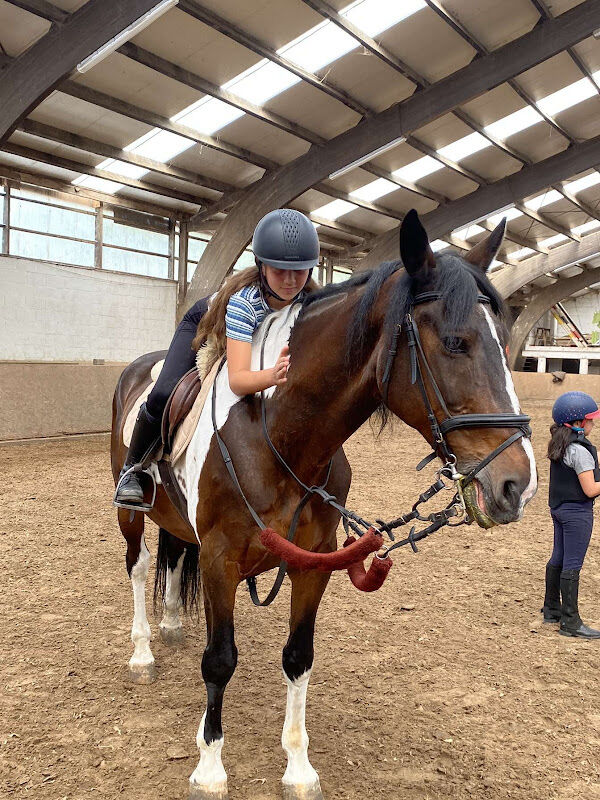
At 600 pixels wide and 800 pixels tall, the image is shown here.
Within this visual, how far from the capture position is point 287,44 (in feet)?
28.0

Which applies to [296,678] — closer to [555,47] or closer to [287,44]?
[287,44]

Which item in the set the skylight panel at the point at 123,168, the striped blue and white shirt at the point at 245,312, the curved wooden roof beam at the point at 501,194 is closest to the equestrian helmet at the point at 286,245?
the striped blue and white shirt at the point at 245,312

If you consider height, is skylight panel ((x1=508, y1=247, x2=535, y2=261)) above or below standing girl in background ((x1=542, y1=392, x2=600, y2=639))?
above

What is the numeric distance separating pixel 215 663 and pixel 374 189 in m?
14.1

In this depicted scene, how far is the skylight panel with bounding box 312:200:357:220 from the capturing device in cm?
1552

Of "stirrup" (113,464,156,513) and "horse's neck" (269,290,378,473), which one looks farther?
"stirrup" (113,464,156,513)

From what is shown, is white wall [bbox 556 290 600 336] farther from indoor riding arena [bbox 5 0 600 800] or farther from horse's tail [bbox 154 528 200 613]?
horse's tail [bbox 154 528 200 613]

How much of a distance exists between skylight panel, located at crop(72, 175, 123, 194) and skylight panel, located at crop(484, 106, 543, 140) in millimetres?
7683

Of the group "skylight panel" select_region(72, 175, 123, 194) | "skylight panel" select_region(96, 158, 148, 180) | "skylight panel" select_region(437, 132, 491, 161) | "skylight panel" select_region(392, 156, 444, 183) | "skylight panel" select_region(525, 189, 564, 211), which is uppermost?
"skylight panel" select_region(525, 189, 564, 211)

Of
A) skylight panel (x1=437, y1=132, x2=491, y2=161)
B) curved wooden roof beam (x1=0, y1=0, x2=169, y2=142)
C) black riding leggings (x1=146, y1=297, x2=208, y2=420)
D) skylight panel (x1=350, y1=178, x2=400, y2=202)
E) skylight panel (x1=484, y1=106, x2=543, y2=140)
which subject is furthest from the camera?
skylight panel (x1=350, y1=178, x2=400, y2=202)

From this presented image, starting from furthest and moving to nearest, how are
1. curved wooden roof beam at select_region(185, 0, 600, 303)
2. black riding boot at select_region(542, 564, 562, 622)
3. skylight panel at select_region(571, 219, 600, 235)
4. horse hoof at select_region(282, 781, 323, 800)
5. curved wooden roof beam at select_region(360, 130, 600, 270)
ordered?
skylight panel at select_region(571, 219, 600, 235), curved wooden roof beam at select_region(360, 130, 600, 270), curved wooden roof beam at select_region(185, 0, 600, 303), black riding boot at select_region(542, 564, 562, 622), horse hoof at select_region(282, 781, 323, 800)

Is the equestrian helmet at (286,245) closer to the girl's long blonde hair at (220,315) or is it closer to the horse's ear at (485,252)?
the girl's long blonde hair at (220,315)

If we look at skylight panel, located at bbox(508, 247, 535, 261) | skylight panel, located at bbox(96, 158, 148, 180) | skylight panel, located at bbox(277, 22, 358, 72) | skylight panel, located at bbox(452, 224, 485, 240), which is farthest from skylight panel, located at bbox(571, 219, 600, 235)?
skylight panel, located at bbox(96, 158, 148, 180)

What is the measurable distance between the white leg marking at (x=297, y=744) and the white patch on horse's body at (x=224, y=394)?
0.71 m
